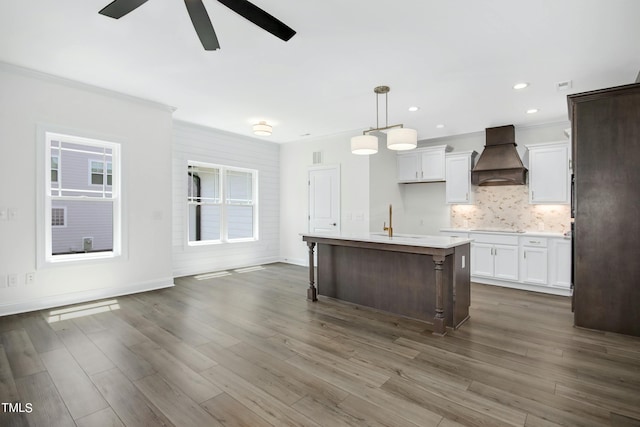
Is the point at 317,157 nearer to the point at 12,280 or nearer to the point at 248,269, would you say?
the point at 248,269

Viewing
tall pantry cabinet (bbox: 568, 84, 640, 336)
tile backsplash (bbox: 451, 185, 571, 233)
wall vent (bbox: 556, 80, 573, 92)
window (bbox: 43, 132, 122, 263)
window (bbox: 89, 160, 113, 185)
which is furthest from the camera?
tile backsplash (bbox: 451, 185, 571, 233)

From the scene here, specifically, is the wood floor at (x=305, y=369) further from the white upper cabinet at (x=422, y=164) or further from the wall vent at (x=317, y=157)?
the wall vent at (x=317, y=157)

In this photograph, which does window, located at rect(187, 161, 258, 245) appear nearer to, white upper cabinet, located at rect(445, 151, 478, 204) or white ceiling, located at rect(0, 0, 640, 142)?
white ceiling, located at rect(0, 0, 640, 142)

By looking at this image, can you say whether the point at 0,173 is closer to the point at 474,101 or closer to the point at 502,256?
the point at 474,101

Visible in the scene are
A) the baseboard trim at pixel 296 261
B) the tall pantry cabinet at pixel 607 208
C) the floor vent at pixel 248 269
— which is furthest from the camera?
the baseboard trim at pixel 296 261

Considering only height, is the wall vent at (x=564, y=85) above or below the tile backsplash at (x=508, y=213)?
above

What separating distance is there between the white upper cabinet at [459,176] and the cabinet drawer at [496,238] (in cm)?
74

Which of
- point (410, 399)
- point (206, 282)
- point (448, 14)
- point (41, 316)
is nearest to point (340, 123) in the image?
point (448, 14)

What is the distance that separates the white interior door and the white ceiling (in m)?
1.97

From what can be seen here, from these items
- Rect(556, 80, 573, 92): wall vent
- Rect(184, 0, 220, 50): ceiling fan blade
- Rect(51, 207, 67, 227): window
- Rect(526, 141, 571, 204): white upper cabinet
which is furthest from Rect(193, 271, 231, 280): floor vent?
Rect(556, 80, 573, 92): wall vent

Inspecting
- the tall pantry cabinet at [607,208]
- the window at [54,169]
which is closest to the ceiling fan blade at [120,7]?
the window at [54,169]

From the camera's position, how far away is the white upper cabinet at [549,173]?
5.02 m

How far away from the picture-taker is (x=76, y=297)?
13.7 feet

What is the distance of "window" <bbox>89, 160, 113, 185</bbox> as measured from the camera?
454 centimetres
